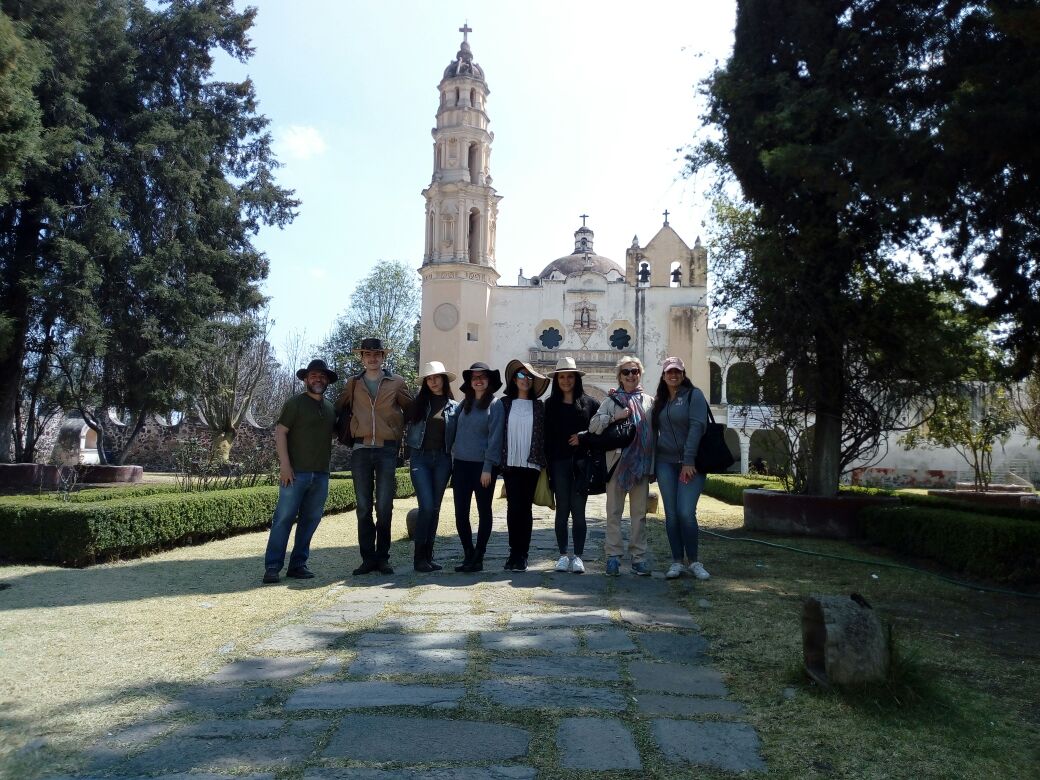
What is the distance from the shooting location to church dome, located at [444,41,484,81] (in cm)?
3114

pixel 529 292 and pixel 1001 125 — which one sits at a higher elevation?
pixel 529 292

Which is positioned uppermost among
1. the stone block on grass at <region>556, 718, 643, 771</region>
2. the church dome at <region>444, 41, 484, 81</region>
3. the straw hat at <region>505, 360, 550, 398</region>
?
the church dome at <region>444, 41, 484, 81</region>

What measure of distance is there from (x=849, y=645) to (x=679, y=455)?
2746mm

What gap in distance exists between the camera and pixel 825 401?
9.53 meters

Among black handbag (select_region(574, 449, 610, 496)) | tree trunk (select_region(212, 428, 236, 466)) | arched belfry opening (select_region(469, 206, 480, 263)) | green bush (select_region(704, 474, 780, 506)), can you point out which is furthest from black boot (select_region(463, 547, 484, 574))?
arched belfry opening (select_region(469, 206, 480, 263))

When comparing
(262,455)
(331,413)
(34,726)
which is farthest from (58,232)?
(34,726)

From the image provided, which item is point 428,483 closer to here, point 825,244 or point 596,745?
point 596,745

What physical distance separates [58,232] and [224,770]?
1774cm

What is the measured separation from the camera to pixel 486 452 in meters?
6.03

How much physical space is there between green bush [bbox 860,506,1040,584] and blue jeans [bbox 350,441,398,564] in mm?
4612

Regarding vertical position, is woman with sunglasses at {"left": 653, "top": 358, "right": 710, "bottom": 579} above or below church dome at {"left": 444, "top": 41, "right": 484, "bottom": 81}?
below

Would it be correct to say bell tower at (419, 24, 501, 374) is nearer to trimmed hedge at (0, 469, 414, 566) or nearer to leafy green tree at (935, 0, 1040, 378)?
trimmed hedge at (0, 469, 414, 566)

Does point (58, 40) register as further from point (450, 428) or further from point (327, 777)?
point (327, 777)

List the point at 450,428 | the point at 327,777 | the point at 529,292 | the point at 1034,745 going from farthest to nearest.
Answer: the point at 529,292, the point at 450,428, the point at 1034,745, the point at 327,777
